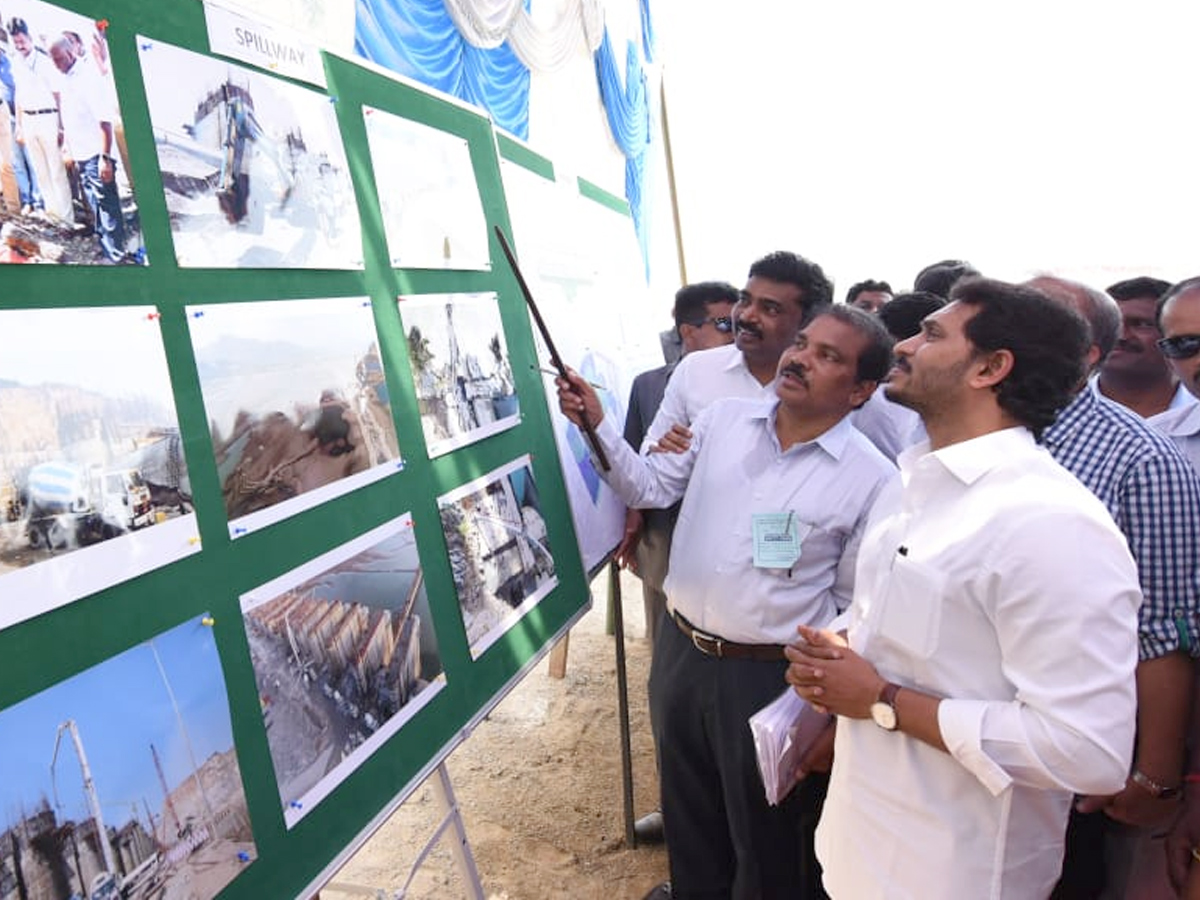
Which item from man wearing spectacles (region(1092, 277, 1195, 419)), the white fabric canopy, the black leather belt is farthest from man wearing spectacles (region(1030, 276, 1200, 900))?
the white fabric canopy

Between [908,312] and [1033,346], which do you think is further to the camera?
[908,312]

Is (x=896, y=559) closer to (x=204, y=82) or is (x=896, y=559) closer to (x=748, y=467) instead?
(x=748, y=467)

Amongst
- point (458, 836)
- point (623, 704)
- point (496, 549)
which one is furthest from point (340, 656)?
point (623, 704)

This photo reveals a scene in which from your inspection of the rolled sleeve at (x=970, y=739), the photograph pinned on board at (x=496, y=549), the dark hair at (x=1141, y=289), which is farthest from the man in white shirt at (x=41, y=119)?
the dark hair at (x=1141, y=289)

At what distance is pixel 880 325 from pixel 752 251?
1182 centimetres

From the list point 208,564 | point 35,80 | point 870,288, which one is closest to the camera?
point 35,80

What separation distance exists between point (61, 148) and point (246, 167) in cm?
30

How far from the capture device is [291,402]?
48.0 inches

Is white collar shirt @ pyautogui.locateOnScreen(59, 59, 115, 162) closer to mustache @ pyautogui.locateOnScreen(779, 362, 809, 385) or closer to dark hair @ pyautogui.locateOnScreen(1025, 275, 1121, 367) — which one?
mustache @ pyautogui.locateOnScreen(779, 362, 809, 385)

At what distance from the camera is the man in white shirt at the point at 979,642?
1.03 meters

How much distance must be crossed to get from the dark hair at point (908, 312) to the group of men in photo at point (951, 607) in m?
0.53

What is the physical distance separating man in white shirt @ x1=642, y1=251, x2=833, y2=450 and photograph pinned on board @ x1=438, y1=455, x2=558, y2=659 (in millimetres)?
547

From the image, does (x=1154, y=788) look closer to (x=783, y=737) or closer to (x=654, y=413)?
(x=783, y=737)

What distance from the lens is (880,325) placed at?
192cm
